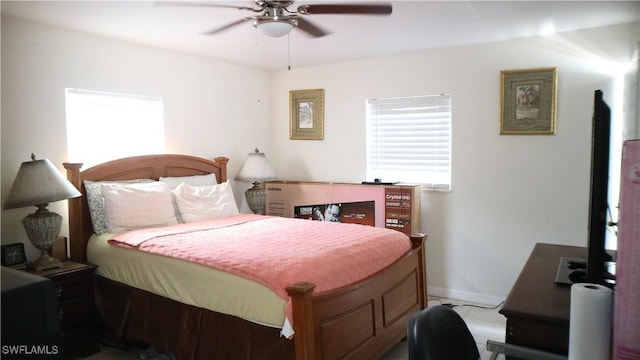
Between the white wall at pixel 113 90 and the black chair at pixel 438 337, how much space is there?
292cm

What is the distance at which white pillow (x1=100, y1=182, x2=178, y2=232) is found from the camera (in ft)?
10.5

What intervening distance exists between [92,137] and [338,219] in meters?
2.37

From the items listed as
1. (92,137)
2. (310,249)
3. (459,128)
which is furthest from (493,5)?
(92,137)

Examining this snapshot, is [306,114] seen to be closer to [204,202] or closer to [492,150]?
[204,202]

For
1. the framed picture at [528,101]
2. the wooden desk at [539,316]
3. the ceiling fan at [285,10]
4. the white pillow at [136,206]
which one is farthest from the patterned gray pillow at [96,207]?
the framed picture at [528,101]

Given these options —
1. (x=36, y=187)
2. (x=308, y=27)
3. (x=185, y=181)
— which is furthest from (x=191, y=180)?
(x=308, y=27)

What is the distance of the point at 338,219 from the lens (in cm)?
436

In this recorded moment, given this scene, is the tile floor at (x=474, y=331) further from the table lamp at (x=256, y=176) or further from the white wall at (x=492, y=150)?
the table lamp at (x=256, y=176)

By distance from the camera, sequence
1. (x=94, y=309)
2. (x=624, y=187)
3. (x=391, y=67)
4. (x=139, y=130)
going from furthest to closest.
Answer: (x=391, y=67) < (x=139, y=130) < (x=94, y=309) < (x=624, y=187)

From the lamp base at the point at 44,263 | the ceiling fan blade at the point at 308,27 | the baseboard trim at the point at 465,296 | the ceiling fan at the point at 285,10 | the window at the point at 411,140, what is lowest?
the baseboard trim at the point at 465,296

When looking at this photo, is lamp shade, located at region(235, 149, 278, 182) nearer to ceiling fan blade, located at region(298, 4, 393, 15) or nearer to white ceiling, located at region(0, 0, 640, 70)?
white ceiling, located at region(0, 0, 640, 70)

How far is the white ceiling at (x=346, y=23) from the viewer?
2.73 m

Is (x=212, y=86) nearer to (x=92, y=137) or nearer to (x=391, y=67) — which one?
(x=92, y=137)

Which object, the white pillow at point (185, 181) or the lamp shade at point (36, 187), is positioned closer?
the lamp shade at point (36, 187)
